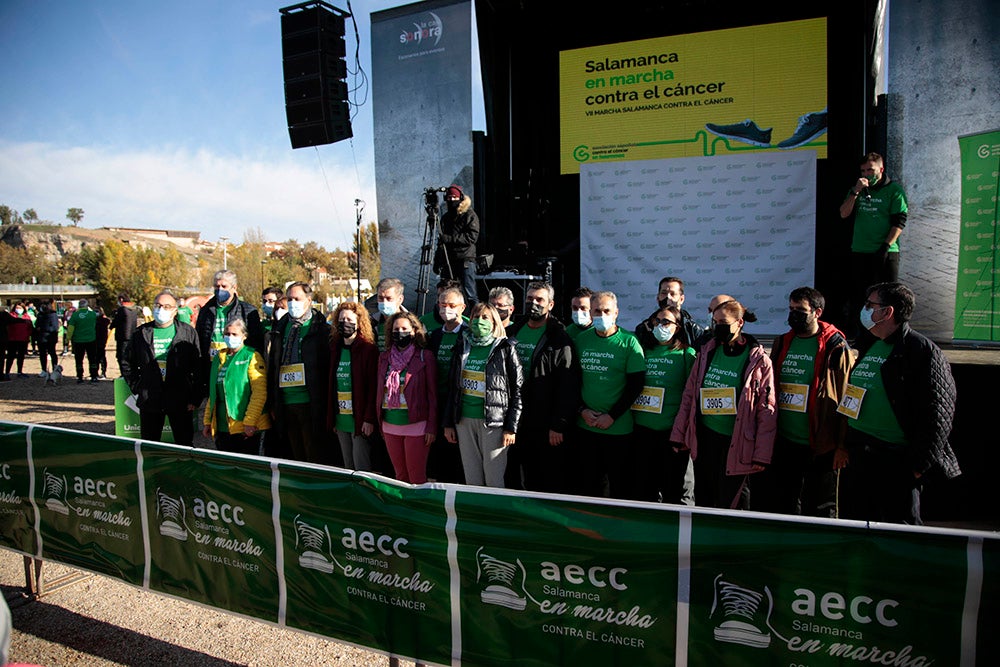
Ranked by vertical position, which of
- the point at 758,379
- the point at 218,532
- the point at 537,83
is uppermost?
the point at 537,83

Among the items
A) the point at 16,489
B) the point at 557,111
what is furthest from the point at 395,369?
the point at 557,111

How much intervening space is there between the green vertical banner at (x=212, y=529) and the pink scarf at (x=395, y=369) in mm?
1307

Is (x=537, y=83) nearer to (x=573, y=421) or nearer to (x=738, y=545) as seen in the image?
(x=573, y=421)

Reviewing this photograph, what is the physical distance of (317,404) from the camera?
4293 millimetres

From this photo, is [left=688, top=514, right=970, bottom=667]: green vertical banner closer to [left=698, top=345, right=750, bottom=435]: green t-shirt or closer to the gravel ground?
[left=698, top=345, right=750, bottom=435]: green t-shirt

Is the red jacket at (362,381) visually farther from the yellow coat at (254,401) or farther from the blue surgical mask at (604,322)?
the blue surgical mask at (604,322)

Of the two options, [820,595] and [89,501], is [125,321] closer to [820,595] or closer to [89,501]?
[89,501]

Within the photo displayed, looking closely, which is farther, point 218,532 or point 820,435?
point 820,435

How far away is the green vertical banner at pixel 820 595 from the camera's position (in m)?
1.72

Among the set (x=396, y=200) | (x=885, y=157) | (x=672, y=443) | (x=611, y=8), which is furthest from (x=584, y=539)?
(x=396, y=200)

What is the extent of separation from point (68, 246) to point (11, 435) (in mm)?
123131

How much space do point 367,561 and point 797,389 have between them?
2.48m

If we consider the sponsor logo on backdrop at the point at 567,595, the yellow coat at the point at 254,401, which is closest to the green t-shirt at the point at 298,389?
the yellow coat at the point at 254,401

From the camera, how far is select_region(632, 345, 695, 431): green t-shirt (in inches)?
142
